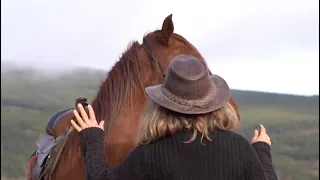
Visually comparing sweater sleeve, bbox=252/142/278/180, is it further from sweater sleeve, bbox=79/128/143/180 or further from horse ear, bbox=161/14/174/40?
horse ear, bbox=161/14/174/40

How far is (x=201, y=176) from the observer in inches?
115

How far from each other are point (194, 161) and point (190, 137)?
4.8 inches

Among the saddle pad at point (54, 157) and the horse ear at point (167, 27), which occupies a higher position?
the horse ear at point (167, 27)

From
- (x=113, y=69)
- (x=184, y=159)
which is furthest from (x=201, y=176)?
(x=113, y=69)

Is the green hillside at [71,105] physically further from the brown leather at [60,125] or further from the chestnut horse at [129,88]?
the chestnut horse at [129,88]

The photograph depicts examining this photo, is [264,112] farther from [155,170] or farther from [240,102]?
[155,170]

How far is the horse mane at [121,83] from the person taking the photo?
4133mm

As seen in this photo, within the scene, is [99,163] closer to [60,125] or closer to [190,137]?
[190,137]

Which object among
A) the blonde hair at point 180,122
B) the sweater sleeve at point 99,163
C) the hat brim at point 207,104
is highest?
the hat brim at point 207,104

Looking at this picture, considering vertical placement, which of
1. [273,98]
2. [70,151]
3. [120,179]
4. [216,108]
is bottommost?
[273,98]

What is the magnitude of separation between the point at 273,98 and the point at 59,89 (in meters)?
22.5

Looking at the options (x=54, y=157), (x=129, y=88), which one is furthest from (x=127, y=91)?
(x=54, y=157)

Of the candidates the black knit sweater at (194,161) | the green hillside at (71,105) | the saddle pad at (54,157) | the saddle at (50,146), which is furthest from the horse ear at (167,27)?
the green hillside at (71,105)

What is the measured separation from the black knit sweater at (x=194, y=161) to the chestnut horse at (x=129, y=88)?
1.01 m
